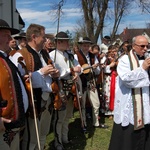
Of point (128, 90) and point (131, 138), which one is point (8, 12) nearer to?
point (128, 90)

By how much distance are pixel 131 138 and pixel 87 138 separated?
1.82 m

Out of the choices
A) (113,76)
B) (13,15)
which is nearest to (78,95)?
(113,76)

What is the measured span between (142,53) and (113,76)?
3206 mm

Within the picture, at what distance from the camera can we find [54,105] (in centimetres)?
412

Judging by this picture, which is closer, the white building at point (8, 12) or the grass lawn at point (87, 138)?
the grass lawn at point (87, 138)

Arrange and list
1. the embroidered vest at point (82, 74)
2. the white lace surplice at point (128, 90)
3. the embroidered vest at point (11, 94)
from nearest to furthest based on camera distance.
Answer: the embroidered vest at point (11, 94), the white lace surplice at point (128, 90), the embroidered vest at point (82, 74)

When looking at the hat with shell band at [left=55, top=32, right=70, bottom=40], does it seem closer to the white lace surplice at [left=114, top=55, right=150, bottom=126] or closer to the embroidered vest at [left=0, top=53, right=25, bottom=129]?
the white lace surplice at [left=114, top=55, right=150, bottom=126]

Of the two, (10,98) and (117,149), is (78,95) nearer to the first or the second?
(117,149)

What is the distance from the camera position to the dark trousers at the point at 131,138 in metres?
3.99

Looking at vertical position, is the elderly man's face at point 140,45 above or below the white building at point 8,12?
below

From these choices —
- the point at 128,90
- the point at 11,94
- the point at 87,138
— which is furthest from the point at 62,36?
the point at 11,94

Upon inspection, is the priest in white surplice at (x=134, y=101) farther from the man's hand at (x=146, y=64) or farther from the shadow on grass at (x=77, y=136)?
the shadow on grass at (x=77, y=136)

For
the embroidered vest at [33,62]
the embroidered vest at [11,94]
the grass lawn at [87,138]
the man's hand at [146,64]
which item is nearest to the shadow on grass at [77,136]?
the grass lawn at [87,138]

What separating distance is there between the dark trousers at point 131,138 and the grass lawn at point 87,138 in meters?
1.17
